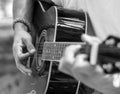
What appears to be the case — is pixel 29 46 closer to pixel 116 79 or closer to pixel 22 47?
pixel 22 47

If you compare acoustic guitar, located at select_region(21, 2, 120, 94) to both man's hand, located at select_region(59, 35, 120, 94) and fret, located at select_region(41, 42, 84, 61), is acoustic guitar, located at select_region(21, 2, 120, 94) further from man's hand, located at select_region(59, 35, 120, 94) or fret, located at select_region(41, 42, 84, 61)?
man's hand, located at select_region(59, 35, 120, 94)

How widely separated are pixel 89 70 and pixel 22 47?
0.96 m

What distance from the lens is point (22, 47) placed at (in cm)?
204

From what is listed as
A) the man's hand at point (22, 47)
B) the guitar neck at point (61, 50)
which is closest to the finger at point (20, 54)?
→ the man's hand at point (22, 47)

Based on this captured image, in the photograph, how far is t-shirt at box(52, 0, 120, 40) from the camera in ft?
4.87

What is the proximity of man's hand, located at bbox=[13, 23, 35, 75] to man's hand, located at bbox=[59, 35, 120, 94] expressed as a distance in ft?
2.44

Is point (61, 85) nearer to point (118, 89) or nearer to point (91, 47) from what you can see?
A: point (118, 89)

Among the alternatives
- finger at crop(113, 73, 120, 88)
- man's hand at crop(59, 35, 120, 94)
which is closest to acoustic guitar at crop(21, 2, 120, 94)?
man's hand at crop(59, 35, 120, 94)

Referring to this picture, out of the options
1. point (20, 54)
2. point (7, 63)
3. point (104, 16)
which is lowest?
point (7, 63)

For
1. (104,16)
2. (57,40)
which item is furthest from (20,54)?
(104,16)

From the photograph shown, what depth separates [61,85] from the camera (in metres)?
1.89

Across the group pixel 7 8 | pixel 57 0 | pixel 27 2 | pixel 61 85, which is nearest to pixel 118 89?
pixel 61 85

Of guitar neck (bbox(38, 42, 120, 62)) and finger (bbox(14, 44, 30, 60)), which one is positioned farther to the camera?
finger (bbox(14, 44, 30, 60))

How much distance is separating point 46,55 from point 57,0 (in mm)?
356
